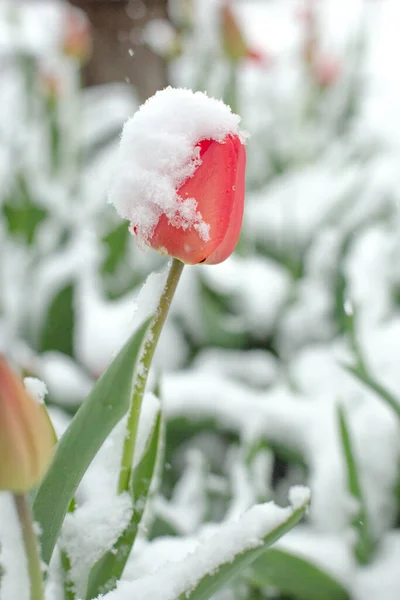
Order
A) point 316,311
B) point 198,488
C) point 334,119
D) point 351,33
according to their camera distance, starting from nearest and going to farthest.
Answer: point 198,488 → point 316,311 → point 334,119 → point 351,33

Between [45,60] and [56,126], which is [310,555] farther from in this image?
[45,60]

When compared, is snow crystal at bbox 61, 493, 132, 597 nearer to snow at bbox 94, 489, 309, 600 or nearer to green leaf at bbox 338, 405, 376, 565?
snow at bbox 94, 489, 309, 600

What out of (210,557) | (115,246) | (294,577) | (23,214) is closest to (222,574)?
(210,557)

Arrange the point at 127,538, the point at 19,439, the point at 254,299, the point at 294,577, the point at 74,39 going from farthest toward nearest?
the point at 74,39 → the point at 254,299 → the point at 294,577 → the point at 127,538 → the point at 19,439

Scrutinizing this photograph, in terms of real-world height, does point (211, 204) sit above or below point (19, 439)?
above

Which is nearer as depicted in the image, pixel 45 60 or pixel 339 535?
pixel 339 535

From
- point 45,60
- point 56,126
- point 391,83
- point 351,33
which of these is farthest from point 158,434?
Answer: point 391,83

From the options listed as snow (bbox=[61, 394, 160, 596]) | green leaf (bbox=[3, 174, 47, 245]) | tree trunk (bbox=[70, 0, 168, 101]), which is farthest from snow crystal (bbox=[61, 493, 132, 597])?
tree trunk (bbox=[70, 0, 168, 101])

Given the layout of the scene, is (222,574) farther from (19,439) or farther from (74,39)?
(74,39)
